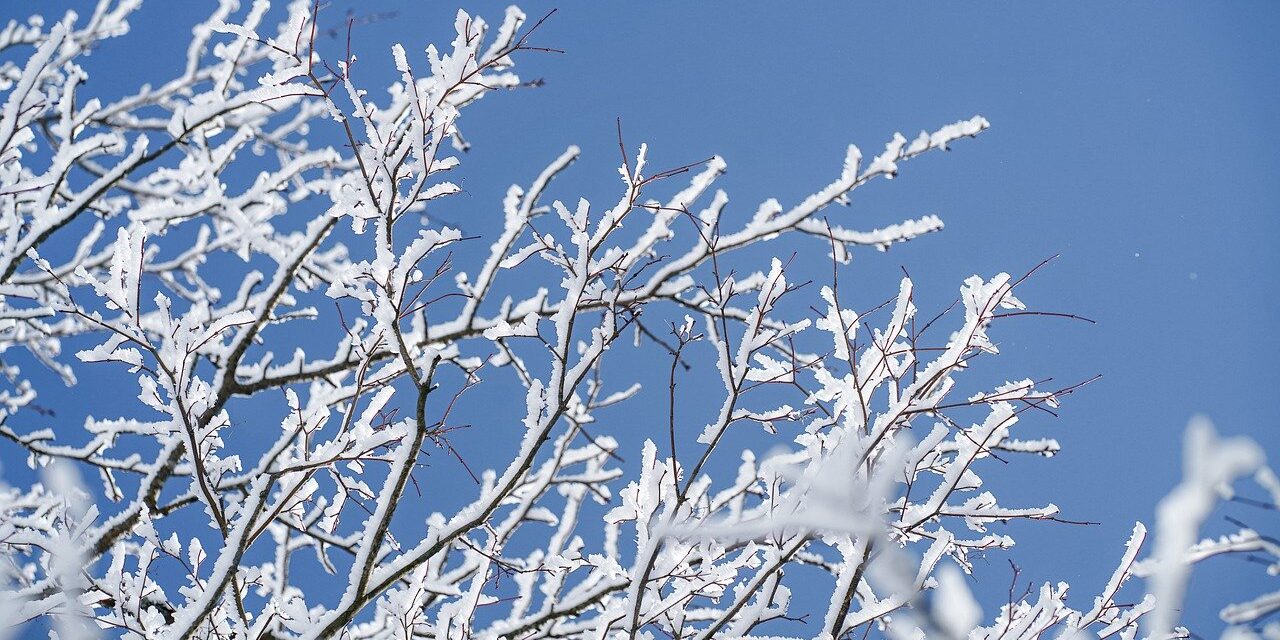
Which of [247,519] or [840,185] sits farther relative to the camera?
[840,185]

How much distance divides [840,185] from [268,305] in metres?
2.45

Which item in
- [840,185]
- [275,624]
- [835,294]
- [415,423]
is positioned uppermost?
[840,185]

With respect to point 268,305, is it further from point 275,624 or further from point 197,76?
point 197,76

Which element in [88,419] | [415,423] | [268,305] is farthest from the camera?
[88,419]

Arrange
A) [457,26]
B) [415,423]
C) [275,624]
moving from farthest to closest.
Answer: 1. [275,624]
2. [415,423]
3. [457,26]

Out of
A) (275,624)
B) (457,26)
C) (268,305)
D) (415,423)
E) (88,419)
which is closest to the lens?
(457,26)

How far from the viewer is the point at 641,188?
6.50ft

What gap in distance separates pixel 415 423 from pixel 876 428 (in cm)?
116

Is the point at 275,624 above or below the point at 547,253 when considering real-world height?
below

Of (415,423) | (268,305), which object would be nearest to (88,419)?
(268,305)

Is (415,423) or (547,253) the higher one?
(547,253)

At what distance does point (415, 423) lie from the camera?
1822 mm

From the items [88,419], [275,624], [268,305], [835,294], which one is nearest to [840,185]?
[835,294]

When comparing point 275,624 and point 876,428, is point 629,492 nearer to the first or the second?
point 876,428
